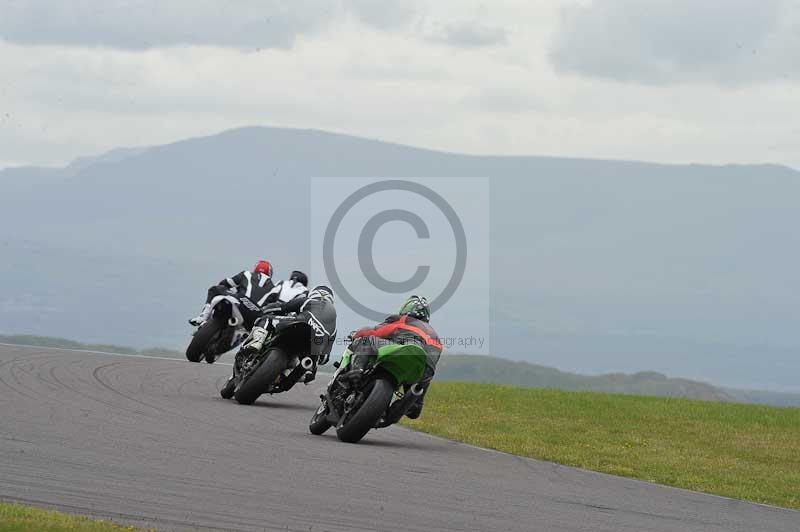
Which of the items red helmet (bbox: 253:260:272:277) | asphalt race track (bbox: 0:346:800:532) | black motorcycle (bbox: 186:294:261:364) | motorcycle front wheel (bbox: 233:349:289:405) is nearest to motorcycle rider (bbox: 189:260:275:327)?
red helmet (bbox: 253:260:272:277)

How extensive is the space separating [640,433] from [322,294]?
226 inches

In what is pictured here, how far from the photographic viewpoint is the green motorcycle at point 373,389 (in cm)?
1423

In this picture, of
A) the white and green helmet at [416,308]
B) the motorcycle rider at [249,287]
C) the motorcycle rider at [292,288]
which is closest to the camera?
the white and green helmet at [416,308]

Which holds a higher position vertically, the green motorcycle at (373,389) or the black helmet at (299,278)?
the black helmet at (299,278)

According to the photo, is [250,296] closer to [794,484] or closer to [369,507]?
[794,484]

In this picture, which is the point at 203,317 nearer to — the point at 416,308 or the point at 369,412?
the point at 416,308

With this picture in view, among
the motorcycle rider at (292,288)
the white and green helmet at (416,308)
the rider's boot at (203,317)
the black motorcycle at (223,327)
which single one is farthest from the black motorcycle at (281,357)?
the rider's boot at (203,317)

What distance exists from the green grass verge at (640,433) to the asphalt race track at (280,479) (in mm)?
855

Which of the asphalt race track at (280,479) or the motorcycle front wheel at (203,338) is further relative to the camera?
the motorcycle front wheel at (203,338)

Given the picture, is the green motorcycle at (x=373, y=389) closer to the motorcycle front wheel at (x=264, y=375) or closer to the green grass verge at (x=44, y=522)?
the motorcycle front wheel at (x=264, y=375)

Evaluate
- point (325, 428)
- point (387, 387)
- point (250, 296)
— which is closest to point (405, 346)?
point (387, 387)

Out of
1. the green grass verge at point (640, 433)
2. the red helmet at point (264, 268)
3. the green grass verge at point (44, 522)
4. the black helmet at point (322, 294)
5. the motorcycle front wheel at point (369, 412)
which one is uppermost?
the red helmet at point (264, 268)

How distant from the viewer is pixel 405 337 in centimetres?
1452

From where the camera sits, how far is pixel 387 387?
46.7ft
